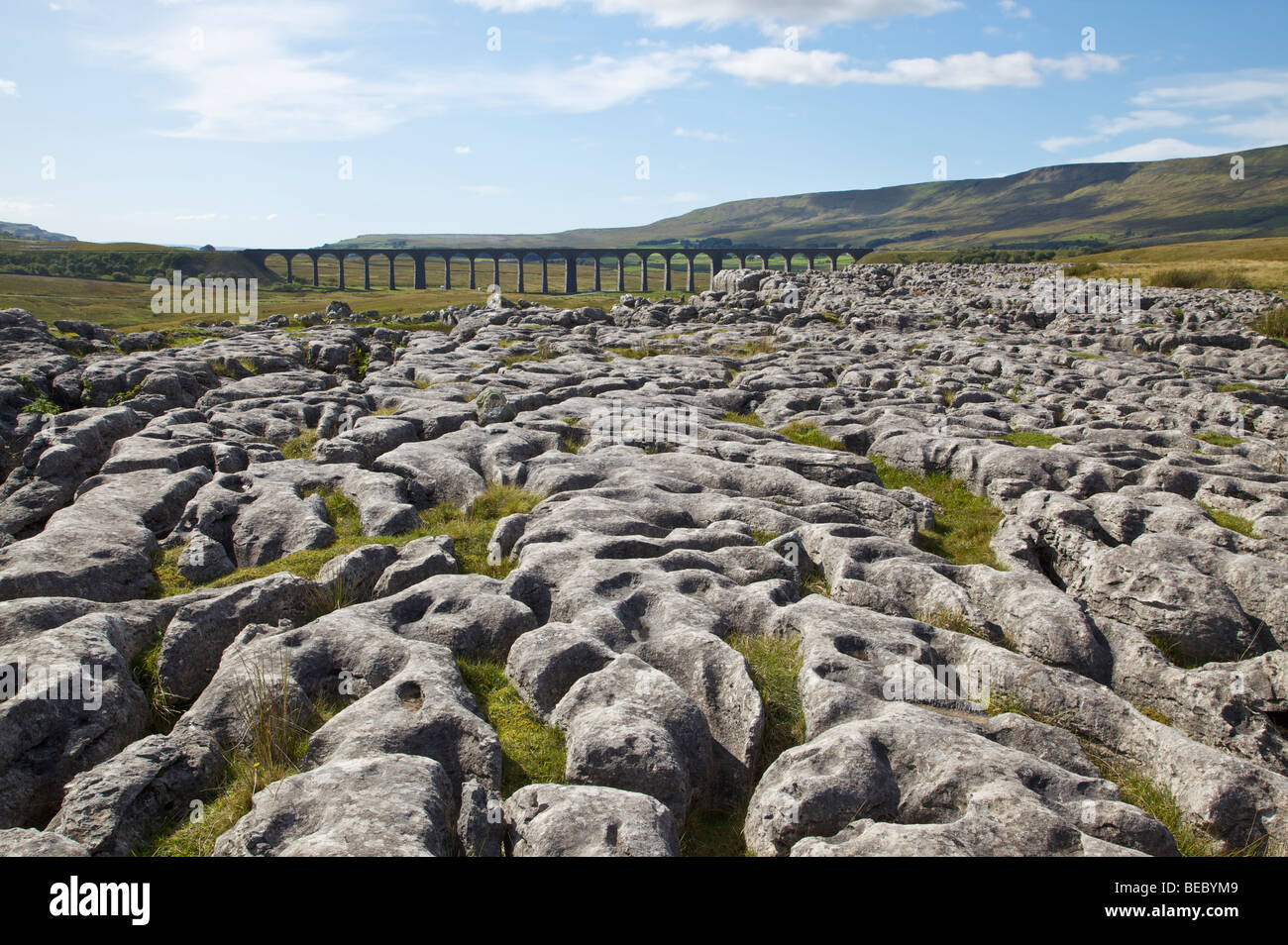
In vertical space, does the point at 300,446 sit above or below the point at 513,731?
above

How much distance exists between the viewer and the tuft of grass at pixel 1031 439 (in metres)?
28.3

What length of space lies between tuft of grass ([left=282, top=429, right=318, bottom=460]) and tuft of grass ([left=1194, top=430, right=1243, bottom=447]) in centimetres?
3280

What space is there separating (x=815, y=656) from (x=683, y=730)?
2941mm

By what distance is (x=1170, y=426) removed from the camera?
3134 centimetres

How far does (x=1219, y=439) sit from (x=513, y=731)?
30.5 meters

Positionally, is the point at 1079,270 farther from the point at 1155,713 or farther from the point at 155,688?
the point at 155,688

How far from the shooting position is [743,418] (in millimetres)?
33156

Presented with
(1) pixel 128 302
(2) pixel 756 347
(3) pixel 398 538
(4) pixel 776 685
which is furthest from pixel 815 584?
(1) pixel 128 302

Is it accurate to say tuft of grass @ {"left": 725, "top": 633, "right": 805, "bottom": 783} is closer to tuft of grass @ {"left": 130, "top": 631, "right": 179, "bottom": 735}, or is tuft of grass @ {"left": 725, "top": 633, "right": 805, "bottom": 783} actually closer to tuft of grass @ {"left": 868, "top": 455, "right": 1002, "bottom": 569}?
tuft of grass @ {"left": 868, "top": 455, "right": 1002, "bottom": 569}

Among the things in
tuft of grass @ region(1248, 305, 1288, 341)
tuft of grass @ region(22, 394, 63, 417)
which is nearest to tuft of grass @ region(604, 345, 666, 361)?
tuft of grass @ region(22, 394, 63, 417)

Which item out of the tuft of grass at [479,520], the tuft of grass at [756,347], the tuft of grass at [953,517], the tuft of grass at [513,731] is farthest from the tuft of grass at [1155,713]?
the tuft of grass at [756,347]
